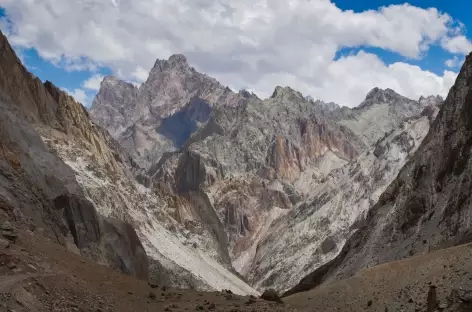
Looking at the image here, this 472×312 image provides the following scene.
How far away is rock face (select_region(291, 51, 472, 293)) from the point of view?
44.8 meters

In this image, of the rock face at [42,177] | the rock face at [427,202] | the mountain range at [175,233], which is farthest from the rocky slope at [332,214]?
the rock face at [42,177]

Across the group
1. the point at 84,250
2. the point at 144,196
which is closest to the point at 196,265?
the point at 144,196

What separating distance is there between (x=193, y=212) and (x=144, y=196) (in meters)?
33.9

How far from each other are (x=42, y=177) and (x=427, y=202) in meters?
35.2

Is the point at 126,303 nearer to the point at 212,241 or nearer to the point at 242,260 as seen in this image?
the point at 212,241

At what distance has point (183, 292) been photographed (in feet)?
92.7

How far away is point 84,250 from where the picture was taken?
53.9 meters

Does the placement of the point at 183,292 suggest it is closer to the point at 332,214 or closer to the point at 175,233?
the point at 175,233

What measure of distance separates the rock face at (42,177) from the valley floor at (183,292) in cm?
658

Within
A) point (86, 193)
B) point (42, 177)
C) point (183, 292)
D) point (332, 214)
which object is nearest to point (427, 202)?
point (183, 292)

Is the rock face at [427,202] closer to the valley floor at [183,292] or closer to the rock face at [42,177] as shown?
the valley floor at [183,292]

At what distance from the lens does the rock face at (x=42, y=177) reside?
37.7m

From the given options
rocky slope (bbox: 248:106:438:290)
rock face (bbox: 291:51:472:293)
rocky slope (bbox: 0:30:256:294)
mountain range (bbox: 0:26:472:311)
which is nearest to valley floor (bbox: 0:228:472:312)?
mountain range (bbox: 0:26:472:311)

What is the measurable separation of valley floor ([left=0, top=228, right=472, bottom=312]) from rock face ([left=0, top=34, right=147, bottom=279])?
6580 millimetres
